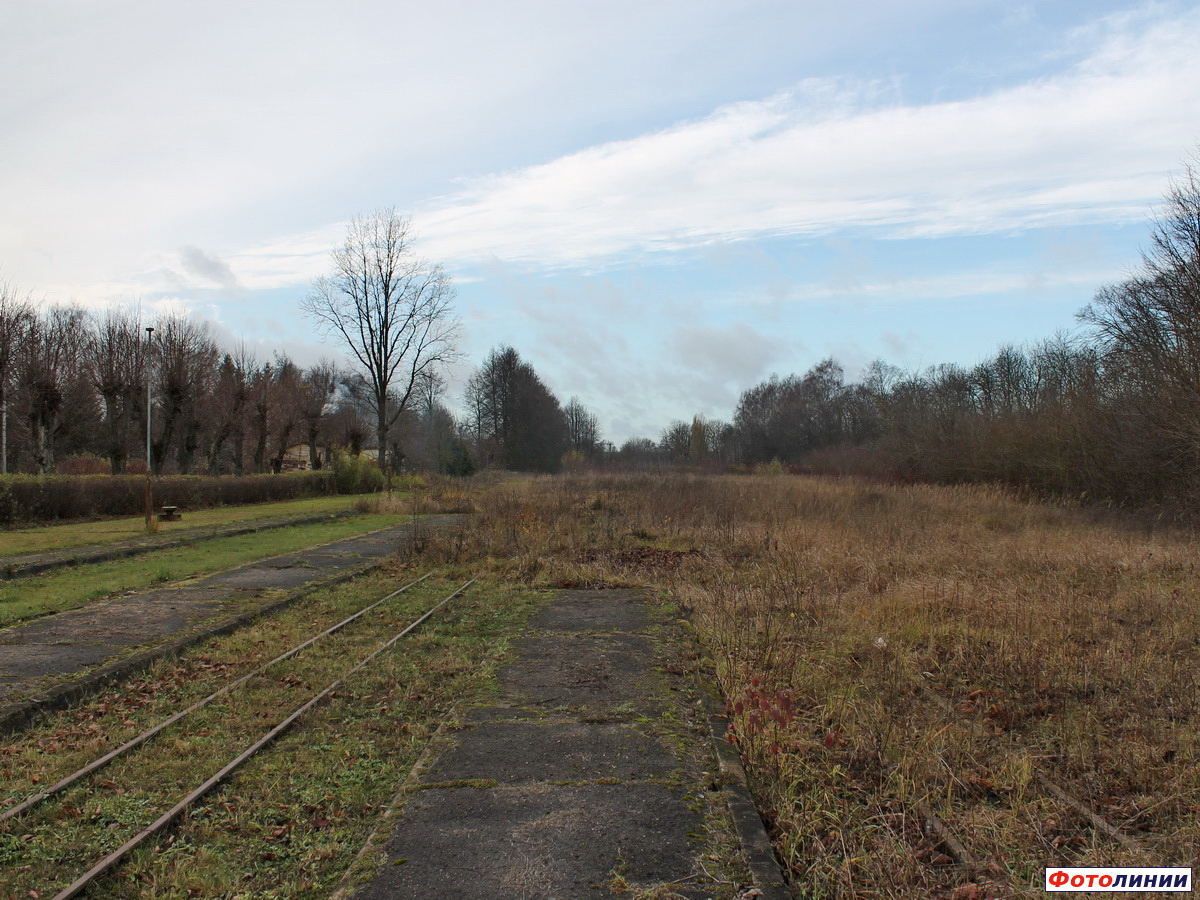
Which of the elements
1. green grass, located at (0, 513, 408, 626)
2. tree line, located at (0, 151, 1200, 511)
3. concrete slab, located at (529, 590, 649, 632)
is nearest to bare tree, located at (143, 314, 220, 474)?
tree line, located at (0, 151, 1200, 511)

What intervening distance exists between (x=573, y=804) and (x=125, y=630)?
659 cm

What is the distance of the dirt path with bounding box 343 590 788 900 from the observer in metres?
3.81

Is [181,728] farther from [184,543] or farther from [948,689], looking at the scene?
[184,543]

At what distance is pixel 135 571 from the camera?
13.3 m

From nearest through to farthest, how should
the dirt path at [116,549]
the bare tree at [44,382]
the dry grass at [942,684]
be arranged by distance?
the dry grass at [942,684] < the dirt path at [116,549] < the bare tree at [44,382]

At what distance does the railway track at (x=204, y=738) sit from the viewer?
13.8 ft

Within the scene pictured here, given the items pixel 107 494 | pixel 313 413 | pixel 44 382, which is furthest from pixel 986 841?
pixel 313 413

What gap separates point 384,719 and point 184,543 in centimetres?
1364

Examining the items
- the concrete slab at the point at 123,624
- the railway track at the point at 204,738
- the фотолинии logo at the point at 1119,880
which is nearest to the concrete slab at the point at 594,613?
the railway track at the point at 204,738

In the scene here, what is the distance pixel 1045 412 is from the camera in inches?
1059

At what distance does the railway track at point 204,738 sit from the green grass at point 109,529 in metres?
10.4

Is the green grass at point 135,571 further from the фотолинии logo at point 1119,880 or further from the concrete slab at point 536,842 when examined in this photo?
the фотолинии logo at point 1119,880

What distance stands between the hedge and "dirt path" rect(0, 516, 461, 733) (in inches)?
463

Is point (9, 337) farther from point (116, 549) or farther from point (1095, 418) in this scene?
point (1095, 418)
